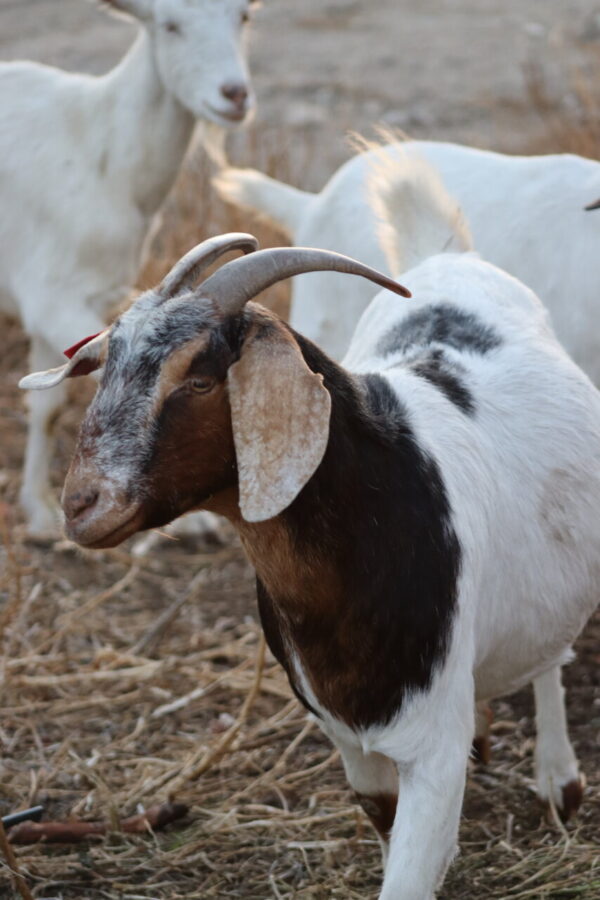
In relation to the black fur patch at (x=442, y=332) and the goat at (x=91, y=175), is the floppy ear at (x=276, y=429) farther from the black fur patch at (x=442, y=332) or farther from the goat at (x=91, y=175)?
the goat at (x=91, y=175)

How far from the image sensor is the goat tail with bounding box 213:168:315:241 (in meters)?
5.19

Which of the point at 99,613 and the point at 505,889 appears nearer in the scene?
the point at 505,889

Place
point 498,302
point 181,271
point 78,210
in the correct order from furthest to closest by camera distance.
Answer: point 78,210 → point 498,302 → point 181,271

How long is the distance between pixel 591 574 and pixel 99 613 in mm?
2537

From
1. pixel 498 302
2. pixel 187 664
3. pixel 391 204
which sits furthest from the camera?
pixel 187 664

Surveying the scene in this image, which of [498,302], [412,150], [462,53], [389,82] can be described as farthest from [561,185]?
[462,53]

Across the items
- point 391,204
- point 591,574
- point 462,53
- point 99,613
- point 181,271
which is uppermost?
point 181,271

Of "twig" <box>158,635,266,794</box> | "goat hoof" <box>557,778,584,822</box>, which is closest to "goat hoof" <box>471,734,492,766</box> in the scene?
"goat hoof" <box>557,778,584,822</box>

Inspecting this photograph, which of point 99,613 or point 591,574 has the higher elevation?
point 591,574

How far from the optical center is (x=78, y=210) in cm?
572

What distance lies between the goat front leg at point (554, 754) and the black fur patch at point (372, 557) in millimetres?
1068

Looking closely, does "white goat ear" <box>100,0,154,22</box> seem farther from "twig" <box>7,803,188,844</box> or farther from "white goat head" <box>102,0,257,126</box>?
"twig" <box>7,803,188,844</box>

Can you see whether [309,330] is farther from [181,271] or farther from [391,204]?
[181,271]

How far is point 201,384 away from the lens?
240 centimetres
